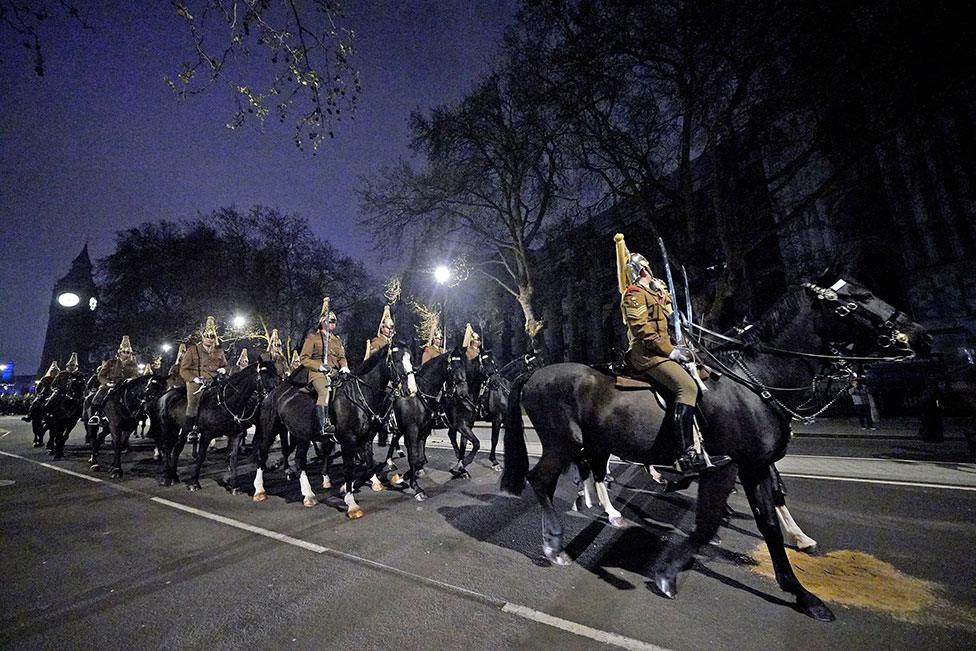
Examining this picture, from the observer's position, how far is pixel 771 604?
10.5 ft

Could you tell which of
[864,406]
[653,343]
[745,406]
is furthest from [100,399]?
[864,406]

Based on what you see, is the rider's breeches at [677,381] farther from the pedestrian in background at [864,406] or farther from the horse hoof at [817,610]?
the pedestrian in background at [864,406]

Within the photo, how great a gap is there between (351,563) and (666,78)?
17.1 m

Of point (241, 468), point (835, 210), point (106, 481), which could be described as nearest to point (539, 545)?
point (241, 468)

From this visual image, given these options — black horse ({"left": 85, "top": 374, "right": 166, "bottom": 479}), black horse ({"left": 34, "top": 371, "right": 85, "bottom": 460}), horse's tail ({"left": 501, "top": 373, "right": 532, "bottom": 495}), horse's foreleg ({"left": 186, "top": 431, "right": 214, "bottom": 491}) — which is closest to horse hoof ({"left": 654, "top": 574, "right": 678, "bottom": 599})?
horse's tail ({"left": 501, "top": 373, "right": 532, "bottom": 495})

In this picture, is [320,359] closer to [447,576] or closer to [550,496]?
[447,576]

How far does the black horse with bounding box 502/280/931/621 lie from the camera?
3461 mm

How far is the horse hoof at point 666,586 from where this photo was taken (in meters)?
3.32

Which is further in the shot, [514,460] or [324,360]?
[324,360]

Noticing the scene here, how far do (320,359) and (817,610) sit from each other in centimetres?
717

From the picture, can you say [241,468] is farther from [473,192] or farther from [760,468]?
[473,192]

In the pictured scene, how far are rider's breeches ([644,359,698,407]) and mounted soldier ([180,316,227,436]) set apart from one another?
9.10 m

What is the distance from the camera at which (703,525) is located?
3.40m

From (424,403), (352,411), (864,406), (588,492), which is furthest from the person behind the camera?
(864,406)
